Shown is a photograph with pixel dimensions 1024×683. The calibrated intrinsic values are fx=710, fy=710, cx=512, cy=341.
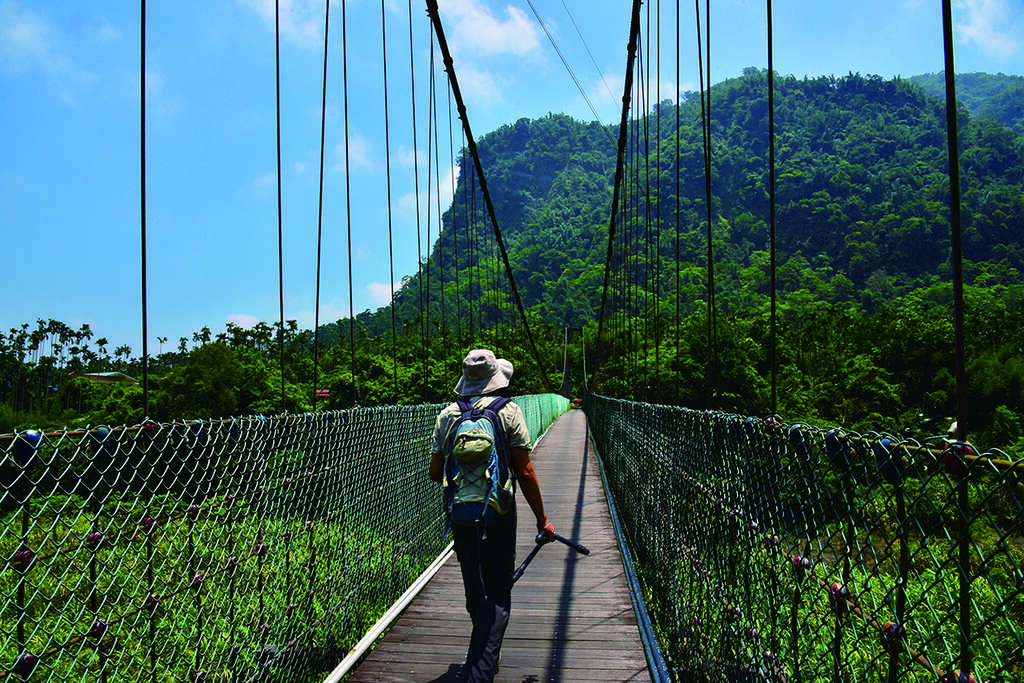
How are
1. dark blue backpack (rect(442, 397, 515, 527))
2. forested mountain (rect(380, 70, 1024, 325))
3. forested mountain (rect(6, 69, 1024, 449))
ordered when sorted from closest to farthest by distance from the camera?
dark blue backpack (rect(442, 397, 515, 527)) → forested mountain (rect(6, 69, 1024, 449)) → forested mountain (rect(380, 70, 1024, 325))

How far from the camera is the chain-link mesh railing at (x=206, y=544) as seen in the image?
1.41 meters

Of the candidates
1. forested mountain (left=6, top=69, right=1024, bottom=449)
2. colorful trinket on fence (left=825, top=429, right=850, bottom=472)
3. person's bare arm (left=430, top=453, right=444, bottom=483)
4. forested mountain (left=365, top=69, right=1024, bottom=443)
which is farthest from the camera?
forested mountain (left=365, top=69, right=1024, bottom=443)

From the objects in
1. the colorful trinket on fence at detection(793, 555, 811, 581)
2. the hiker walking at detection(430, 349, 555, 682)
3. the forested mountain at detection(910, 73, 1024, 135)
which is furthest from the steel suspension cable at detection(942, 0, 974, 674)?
the forested mountain at detection(910, 73, 1024, 135)

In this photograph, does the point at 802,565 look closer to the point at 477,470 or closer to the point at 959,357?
the point at 959,357

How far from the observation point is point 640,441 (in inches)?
169

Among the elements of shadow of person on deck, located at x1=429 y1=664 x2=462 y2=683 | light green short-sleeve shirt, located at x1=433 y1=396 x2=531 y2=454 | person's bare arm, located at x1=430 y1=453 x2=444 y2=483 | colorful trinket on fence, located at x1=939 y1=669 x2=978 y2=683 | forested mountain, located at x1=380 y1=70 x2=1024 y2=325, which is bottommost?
shadow of person on deck, located at x1=429 y1=664 x2=462 y2=683

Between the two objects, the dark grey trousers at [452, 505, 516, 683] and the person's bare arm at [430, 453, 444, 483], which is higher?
the person's bare arm at [430, 453, 444, 483]

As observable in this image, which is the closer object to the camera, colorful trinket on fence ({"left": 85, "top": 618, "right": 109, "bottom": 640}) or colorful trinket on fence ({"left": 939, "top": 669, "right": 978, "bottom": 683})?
colorful trinket on fence ({"left": 939, "top": 669, "right": 978, "bottom": 683})

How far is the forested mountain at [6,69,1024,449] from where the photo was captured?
26.5m

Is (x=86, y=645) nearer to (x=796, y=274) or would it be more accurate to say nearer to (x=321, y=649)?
(x=321, y=649)

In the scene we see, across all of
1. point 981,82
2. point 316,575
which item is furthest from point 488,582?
point 981,82

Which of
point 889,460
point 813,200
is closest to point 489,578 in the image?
point 889,460

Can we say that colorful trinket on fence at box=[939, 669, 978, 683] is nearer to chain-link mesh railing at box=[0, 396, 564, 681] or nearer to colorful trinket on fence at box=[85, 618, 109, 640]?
chain-link mesh railing at box=[0, 396, 564, 681]

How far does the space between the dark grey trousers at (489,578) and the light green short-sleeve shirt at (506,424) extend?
0.23 m
